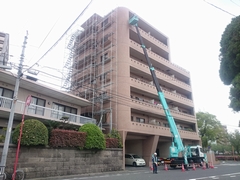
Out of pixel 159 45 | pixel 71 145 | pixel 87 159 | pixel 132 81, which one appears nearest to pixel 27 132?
pixel 71 145

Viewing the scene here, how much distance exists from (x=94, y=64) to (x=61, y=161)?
15419 millimetres

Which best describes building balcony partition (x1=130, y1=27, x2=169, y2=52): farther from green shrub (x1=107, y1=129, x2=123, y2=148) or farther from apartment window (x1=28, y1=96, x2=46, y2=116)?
apartment window (x1=28, y1=96, x2=46, y2=116)

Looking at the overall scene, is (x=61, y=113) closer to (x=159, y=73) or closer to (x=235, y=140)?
(x=159, y=73)

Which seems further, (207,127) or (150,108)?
(207,127)

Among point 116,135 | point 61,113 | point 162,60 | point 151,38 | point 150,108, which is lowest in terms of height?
point 116,135

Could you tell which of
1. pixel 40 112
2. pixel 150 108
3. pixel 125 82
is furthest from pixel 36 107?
pixel 150 108

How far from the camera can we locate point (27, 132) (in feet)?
43.4

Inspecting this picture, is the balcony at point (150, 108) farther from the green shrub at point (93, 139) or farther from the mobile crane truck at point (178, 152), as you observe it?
the green shrub at point (93, 139)

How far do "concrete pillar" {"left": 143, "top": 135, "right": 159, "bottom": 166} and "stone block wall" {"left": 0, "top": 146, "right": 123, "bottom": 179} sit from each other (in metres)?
6.51

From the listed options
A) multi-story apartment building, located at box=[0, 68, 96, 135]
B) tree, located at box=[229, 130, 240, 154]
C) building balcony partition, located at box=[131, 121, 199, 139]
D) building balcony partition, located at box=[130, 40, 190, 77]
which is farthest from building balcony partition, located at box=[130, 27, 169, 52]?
tree, located at box=[229, 130, 240, 154]

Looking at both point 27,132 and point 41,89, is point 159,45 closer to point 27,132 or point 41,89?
point 41,89

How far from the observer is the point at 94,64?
2730cm

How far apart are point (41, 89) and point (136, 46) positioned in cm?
1429

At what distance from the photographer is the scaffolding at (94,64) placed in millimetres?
24172
